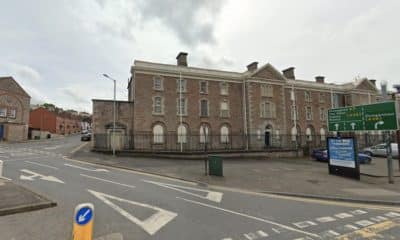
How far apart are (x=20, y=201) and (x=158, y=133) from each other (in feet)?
72.4

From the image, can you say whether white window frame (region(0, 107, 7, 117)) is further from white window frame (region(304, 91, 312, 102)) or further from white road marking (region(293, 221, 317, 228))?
white window frame (region(304, 91, 312, 102))

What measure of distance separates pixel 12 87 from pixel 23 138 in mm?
10618

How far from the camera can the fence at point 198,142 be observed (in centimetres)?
2717

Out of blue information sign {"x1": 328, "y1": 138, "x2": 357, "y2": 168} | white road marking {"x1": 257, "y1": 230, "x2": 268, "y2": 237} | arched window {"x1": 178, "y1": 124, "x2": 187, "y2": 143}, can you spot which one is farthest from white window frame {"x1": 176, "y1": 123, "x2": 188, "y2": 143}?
white road marking {"x1": 257, "y1": 230, "x2": 268, "y2": 237}

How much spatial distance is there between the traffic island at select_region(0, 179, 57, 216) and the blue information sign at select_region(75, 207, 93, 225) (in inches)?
203

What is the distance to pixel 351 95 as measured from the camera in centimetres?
4234

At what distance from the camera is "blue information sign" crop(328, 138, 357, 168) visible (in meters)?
14.6

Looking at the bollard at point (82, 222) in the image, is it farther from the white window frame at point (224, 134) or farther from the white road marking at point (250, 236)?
the white window frame at point (224, 134)

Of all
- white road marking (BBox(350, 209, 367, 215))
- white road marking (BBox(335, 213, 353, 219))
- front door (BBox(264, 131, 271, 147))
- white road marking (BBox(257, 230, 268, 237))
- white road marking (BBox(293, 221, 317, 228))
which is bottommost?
white road marking (BBox(350, 209, 367, 215))

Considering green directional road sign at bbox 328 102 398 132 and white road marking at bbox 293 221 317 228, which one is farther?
green directional road sign at bbox 328 102 398 132

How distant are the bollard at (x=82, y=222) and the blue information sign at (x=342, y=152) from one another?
52.8ft

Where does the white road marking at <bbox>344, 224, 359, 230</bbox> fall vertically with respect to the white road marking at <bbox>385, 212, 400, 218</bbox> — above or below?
above

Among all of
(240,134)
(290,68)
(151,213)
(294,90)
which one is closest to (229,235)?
(151,213)

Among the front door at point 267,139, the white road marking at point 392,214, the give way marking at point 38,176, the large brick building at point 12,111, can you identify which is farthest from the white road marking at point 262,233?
the large brick building at point 12,111
